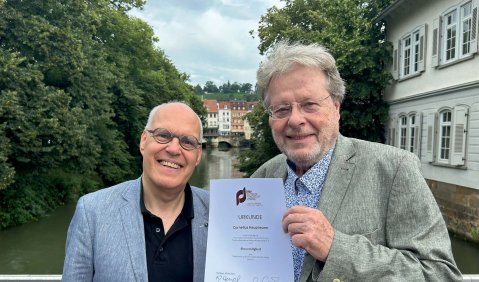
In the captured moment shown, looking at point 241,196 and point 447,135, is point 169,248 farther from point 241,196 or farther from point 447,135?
point 447,135

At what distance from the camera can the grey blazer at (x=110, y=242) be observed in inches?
72.6

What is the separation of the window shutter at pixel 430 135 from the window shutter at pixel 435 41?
5.19 ft

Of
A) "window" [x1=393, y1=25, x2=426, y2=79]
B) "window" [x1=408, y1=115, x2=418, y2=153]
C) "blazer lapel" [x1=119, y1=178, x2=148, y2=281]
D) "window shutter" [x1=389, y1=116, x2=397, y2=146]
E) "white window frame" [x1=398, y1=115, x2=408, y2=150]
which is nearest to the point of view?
"blazer lapel" [x1=119, y1=178, x2=148, y2=281]

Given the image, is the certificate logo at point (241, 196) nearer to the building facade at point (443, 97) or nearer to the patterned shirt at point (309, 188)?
the patterned shirt at point (309, 188)

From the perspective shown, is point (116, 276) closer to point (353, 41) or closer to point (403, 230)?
point (403, 230)

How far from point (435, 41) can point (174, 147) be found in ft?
42.8

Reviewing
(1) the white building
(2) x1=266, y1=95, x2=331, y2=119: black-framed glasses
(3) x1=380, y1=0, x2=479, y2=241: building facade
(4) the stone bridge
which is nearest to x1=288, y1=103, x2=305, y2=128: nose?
(2) x1=266, y1=95, x2=331, y2=119: black-framed glasses

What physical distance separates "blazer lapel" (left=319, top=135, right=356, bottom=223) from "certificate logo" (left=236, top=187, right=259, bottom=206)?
0.26 m

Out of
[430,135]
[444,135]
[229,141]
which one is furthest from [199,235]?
[229,141]

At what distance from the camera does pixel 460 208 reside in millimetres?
11242

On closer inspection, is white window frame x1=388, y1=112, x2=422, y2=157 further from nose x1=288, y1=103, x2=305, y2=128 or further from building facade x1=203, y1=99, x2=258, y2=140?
building facade x1=203, y1=99, x2=258, y2=140

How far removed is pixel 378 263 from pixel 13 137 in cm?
1247

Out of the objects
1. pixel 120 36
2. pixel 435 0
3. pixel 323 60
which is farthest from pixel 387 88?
pixel 323 60

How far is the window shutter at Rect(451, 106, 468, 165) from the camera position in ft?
36.4
